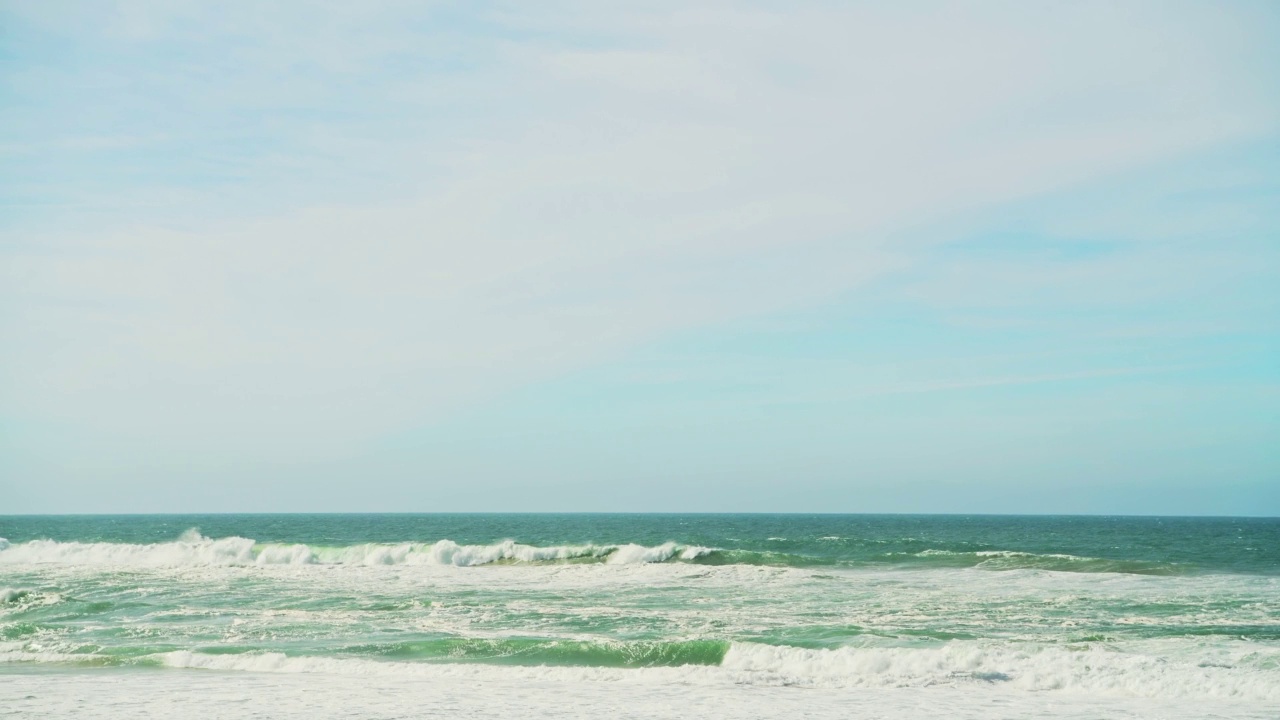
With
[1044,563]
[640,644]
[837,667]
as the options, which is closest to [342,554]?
[640,644]

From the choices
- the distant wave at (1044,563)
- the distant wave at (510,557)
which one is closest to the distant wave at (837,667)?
the distant wave at (1044,563)

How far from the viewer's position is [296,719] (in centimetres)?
1245

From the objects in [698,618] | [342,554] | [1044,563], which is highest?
[1044,563]

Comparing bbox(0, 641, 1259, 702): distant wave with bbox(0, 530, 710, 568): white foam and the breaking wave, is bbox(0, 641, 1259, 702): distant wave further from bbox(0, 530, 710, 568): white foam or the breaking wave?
bbox(0, 530, 710, 568): white foam

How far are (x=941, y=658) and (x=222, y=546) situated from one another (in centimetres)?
3626

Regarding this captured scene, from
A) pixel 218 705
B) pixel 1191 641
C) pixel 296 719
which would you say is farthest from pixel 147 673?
pixel 1191 641

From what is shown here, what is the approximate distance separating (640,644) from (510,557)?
74.8 ft

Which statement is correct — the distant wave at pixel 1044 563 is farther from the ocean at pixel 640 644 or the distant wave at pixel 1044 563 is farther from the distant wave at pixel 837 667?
the distant wave at pixel 837 667

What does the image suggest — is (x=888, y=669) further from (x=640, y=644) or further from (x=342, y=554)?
(x=342, y=554)

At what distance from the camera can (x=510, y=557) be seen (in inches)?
1575

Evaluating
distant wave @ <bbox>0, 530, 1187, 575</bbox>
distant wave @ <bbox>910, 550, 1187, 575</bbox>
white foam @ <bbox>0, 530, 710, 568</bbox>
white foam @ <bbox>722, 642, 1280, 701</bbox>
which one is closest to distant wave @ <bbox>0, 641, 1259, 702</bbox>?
white foam @ <bbox>722, 642, 1280, 701</bbox>

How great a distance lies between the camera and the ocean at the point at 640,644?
1392cm

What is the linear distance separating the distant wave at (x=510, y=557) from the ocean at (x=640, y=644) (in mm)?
4198

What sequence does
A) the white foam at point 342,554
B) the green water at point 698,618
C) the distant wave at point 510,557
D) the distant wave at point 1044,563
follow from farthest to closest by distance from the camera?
the white foam at point 342,554
the distant wave at point 510,557
the distant wave at point 1044,563
the green water at point 698,618
